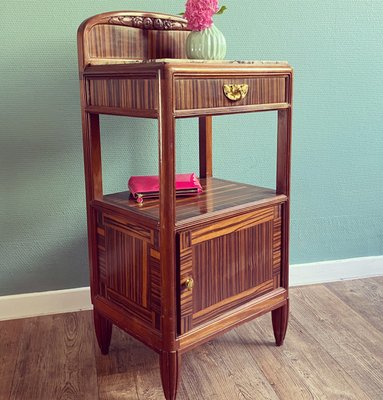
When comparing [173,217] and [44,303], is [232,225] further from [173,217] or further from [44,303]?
[44,303]

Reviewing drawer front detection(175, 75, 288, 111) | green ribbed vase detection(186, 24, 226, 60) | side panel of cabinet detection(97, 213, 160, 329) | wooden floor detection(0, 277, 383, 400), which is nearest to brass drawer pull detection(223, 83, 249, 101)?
drawer front detection(175, 75, 288, 111)

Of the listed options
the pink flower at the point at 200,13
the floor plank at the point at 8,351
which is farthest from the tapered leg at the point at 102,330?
the pink flower at the point at 200,13

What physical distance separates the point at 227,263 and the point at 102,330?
0.51 meters

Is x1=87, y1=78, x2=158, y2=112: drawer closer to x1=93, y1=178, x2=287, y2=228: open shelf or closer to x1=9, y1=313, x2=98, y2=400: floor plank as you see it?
x1=93, y1=178, x2=287, y2=228: open shelf

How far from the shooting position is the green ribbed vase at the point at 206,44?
5.26 ft

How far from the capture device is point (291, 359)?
1810mm

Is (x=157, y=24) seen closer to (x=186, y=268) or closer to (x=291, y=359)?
(x=186, y=268)

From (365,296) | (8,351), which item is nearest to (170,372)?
(8,351)

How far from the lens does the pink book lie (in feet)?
5.49

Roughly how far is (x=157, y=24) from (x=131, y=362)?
1.11m

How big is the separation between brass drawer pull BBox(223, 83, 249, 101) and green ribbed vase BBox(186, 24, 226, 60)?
0.16 m

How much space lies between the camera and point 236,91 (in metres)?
1.52

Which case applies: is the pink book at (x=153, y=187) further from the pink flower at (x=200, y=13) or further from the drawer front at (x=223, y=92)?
the pink flower at (x=200, y=13)

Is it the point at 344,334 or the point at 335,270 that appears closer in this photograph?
the point at 344,334
